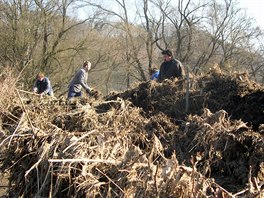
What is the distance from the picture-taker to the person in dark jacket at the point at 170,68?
7.04 metres

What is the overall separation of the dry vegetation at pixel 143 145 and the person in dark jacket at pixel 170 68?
4.08 feet

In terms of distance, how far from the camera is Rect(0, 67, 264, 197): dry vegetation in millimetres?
2670

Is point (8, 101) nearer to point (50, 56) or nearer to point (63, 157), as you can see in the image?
point (63, 157)

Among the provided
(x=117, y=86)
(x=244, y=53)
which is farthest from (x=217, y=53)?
(x=117, y=86)

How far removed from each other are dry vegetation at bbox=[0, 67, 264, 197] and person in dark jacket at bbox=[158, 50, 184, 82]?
124 centimetres

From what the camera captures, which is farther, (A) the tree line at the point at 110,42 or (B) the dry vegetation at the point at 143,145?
(A) the tree line at the point at 110,42

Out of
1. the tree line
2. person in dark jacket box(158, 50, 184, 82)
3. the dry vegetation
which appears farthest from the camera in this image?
the tree line

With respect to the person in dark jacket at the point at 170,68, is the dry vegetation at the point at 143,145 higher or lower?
lower

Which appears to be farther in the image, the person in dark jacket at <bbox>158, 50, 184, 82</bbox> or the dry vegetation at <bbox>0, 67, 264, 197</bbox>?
the person in dark jacket at <bbox>158, 50, 184, 82</bbox>

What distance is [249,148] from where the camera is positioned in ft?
12.0

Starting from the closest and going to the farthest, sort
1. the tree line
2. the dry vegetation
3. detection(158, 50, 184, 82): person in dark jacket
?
the dry vegetation < detection(158, 50, 184, 82): person in dark jacket < the tree line

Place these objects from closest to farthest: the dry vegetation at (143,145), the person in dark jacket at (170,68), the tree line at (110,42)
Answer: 1. the dry vegetation at (143,145)
2. the person in dark jacket at (170,68)
3. the tree line at (110,42)

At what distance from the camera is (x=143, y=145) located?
3986 mm

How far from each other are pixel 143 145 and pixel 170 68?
3.40 metres
